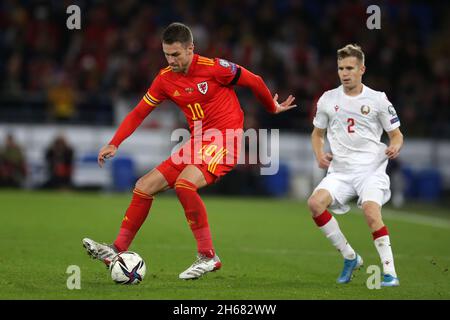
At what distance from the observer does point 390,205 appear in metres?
21.9

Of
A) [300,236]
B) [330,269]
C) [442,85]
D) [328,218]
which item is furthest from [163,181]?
[442,85]

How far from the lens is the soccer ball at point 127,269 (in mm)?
8234

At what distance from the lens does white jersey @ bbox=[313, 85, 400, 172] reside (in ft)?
29.3

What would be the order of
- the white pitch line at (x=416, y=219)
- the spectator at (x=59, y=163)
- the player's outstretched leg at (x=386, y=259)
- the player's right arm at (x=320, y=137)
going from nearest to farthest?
1. the player's outstretched leg at (x=386, y=259)
2. the player's right arm at (x=320, y=137)
3. the white pitch line at (x=416, y=219)
4. the spectator at (x=59, y=163)

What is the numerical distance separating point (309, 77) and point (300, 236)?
1044cm

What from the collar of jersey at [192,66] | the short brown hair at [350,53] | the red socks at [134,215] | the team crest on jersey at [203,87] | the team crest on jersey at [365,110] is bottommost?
the red socks at [134,215]

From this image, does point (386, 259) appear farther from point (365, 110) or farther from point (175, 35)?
point (175, 35)

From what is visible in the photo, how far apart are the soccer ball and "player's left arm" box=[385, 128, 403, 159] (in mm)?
2555

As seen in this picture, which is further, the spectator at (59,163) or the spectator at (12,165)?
the spectator at (59,163)

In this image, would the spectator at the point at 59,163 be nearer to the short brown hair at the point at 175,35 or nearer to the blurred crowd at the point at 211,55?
the blurred crowd at the point at 211,55

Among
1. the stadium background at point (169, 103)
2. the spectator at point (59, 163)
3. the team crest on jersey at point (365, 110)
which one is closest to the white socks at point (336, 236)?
the team crest on jersey at point (365, 110)

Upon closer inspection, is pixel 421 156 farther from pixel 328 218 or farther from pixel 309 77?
pixel 328 218

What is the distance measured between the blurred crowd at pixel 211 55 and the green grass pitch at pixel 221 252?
3404 mm

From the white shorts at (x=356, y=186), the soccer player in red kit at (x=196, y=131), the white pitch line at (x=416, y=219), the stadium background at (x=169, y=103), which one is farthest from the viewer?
the stadium background at (x=169, y=103)
